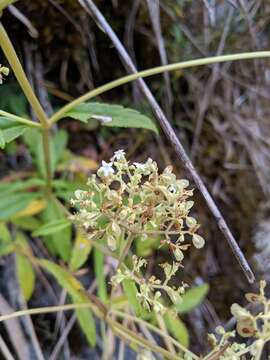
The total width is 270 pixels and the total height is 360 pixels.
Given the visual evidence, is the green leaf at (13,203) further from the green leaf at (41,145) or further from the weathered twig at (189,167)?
the weathered twig at (189,167)

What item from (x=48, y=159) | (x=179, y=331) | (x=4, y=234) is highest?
(x=48, y=159)

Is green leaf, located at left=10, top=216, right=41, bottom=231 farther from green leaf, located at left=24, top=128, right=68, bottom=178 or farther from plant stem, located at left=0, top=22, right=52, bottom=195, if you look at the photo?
plant stem, located at left=0, top=22, right=52, bottom=195

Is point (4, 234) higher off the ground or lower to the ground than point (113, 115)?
lower

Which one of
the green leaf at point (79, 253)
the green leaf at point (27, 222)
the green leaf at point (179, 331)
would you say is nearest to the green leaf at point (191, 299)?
the green leaf at point (179, 331)

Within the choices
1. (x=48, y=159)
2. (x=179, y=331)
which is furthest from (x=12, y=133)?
(x=179, y=331)

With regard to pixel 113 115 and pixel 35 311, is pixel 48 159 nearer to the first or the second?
pixel 113 115

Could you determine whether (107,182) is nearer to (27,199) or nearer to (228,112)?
(27,199)

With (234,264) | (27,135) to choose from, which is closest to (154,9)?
(27,135)
